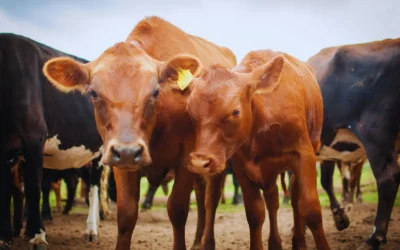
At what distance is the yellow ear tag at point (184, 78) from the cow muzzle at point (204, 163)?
0.72m

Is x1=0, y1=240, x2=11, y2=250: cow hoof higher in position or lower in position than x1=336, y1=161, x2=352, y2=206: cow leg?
higher

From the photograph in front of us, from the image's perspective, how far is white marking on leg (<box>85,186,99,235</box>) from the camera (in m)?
7.10

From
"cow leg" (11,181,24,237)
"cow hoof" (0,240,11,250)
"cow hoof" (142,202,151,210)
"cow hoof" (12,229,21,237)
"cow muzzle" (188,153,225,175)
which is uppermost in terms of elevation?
"cow muzzle" (188,153,225,175)

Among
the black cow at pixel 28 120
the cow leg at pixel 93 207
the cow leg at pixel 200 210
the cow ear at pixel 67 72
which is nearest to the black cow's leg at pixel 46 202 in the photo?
the cow leg at pixel 93 207

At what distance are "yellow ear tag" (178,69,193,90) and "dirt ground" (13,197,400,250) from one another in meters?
2.72

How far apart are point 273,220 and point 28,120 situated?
2.74 m

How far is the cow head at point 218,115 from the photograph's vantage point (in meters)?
3.96

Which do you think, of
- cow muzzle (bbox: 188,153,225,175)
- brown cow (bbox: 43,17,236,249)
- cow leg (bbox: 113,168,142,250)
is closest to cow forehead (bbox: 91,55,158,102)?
brown cow (bbox: 43,17,236,249)

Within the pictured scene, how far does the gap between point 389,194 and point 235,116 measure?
2.59 meters

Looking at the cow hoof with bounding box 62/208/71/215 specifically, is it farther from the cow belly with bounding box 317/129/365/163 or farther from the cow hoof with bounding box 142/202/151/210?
the cow belly with bounding box 317/129/365/163

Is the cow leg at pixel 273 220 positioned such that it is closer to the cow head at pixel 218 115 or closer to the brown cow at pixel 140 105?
the brown cow at pixel 140 105

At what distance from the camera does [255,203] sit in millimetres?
4805

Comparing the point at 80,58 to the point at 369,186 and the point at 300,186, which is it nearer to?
the point at 300,186

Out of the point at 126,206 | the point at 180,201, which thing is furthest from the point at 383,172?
the point at 126,206
